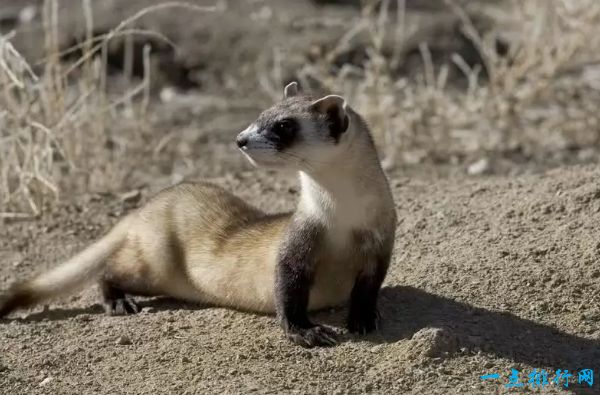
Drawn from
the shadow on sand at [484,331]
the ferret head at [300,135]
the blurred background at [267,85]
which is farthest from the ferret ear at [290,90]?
the shadow on sand at [484,331]

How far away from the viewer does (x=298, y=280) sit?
3.63 metres

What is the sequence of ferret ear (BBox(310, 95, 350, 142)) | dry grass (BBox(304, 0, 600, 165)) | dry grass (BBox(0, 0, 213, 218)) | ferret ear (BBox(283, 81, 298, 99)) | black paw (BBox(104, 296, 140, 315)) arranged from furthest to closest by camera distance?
dry grass (BBox(304, 0, 600, 165)), dry grass (BBox(0, 0, 213, 218)), black paw (BBox(104, 296, 140, 315)), ferret ear (BBox(283, 81, 298, 99)), ferret ear (BBox(310, 95, 350, 142))

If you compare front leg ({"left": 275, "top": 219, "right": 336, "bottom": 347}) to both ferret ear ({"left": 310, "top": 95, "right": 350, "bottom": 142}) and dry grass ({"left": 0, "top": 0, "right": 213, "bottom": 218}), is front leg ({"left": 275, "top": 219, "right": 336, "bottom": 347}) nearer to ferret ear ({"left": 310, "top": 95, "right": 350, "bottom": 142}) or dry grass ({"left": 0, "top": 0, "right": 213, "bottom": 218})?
ferret ear ({"left": 310, "top": 95, "right": 350, "bottom": 142})

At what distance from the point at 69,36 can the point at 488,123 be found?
3.72m

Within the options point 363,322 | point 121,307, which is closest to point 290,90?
point 363,322

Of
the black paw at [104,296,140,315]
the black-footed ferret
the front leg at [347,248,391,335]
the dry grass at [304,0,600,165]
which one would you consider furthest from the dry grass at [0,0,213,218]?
the front leg at [347,248,391,335]

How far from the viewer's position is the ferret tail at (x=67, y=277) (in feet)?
14.3

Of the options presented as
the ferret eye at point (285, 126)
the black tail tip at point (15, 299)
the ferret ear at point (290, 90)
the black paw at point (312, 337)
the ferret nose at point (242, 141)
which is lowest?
the black tail tip at point (15, 299)

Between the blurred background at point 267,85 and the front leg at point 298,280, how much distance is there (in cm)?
102

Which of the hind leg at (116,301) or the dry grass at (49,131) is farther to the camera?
the dry grass at (49,131)

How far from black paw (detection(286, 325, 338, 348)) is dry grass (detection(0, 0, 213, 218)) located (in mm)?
1893

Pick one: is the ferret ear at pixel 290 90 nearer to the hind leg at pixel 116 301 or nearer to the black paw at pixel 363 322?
the black paw at pixel 363 322

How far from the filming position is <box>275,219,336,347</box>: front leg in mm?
3625

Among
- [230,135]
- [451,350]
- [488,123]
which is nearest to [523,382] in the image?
[451,350]
